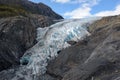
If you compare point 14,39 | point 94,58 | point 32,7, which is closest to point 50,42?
point 14,39

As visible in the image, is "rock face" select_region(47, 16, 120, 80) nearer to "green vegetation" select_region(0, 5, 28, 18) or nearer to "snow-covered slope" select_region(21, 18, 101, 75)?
"snow-covered slope" select_region(21, 18, 101, 75)

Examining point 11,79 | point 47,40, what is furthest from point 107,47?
point 47,40

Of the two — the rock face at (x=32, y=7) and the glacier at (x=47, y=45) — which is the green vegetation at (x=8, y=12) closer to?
the glacier at (x=47, y=45)

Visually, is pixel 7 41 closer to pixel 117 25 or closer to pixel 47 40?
pixel 47 40

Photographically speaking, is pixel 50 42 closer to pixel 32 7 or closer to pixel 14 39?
pixel 14 39

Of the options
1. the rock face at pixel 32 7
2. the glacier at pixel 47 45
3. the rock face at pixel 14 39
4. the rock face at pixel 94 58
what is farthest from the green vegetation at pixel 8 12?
the rock face at pixel 94 58

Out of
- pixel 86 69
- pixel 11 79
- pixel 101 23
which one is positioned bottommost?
pixel 11 79
